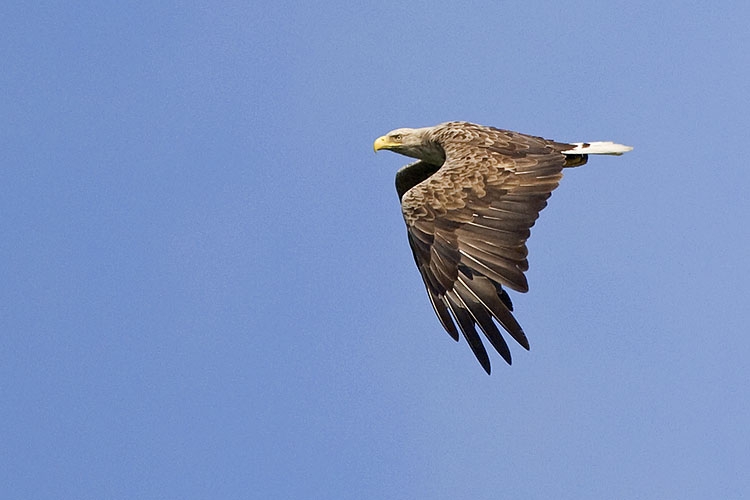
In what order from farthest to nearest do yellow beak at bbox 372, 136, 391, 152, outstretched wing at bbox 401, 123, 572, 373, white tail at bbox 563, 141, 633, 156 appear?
yellow beak at bbox 372, 136, 391, 152 → white tail at bbox 563, 141, 633, 156 → outstretched wing at bbox 401, 123, 572, 373

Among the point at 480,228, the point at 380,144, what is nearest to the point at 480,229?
the point at 480,228

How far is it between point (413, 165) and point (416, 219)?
381 centimetres

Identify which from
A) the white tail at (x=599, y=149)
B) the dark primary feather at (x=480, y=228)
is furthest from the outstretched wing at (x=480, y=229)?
the white tail at (x=599, y=149)

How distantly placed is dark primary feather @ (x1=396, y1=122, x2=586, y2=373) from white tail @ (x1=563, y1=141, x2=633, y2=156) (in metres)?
0.67

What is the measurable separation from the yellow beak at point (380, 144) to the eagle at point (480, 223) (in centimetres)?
162

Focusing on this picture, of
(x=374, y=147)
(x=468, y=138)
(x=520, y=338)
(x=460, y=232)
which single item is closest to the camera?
(x=520, y=338)

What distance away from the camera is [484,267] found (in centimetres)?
1437

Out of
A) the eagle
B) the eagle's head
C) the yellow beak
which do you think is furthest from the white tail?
the yellow beak

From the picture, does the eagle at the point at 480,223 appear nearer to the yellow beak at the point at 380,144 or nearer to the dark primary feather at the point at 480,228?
the dark primary feather at the point at 480,228

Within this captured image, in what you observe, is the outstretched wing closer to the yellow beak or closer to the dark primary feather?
the dark primary feather

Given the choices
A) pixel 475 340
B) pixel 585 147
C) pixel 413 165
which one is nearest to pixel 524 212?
pixel 475 340

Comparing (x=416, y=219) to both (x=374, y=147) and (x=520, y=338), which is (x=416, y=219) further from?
(x=374, y=147)

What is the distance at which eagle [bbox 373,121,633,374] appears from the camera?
14117 millimetres

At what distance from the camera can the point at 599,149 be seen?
1744 centimetres
